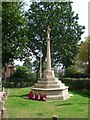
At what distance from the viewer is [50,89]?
20.3 m

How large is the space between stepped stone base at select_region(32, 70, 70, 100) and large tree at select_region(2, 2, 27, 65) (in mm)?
13359

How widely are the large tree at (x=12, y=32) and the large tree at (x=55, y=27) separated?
31.1 ft

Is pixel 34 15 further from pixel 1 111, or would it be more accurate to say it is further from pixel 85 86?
pixel 1 111

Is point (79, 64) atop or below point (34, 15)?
below

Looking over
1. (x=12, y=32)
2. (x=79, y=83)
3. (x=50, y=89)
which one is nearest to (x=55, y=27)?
(x=12, y=32)

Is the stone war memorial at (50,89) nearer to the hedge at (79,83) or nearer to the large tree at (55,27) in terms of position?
the hedge at (79,83)

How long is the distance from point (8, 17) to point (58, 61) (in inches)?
764

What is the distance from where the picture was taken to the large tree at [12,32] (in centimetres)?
3389

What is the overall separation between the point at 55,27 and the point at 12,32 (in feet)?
40.9

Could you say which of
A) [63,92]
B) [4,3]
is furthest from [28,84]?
[63,92]

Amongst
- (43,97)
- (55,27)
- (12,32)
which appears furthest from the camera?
(55,27)

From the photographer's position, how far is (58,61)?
51.3 meters

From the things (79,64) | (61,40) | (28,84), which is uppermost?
(61,40)

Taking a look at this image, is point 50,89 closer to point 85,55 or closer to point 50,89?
point 50,89
